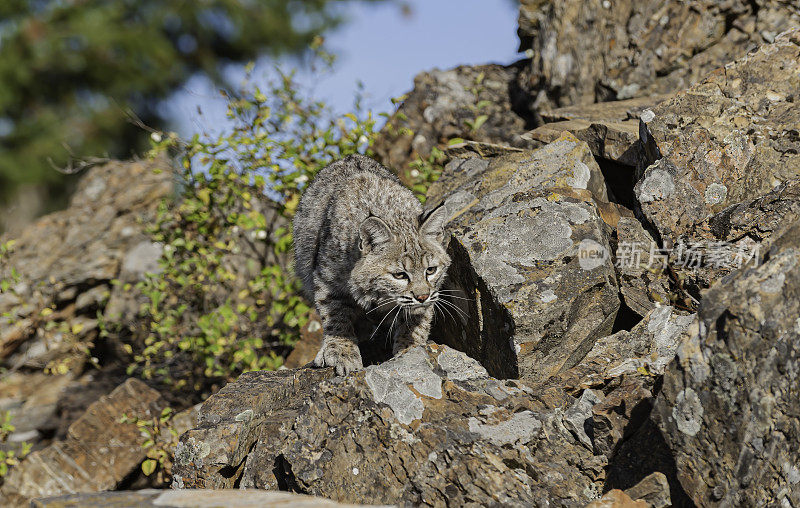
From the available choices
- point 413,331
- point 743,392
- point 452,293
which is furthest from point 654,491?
point 452,293

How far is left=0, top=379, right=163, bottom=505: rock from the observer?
7.60m

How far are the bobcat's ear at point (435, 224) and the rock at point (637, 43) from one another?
13.6 feet

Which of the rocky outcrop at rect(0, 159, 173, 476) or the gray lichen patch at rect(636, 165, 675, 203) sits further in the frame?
the rocky outcrop at rect(0, 159, 173, 476)

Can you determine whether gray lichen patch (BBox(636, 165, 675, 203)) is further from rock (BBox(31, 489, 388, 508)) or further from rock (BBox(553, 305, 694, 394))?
rock (BBox(31, 489, 388, 508))

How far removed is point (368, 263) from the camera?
5.62 meters

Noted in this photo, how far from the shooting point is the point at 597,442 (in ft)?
13.8

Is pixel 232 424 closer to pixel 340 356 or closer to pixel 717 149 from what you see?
pixel 340 356

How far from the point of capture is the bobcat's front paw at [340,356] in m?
5.46

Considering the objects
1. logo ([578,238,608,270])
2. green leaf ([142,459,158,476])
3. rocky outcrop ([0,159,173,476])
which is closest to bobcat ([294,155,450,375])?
logo ([578,238,608,270])

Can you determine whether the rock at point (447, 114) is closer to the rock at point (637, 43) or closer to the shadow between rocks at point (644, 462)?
the rock at point (637, 43)

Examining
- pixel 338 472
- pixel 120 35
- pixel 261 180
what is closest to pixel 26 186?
pixel 120 35

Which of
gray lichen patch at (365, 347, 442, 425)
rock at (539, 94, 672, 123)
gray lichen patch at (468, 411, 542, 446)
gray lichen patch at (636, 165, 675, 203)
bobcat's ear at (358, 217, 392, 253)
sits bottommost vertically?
gray lichen patch at (468, 411, 542, 446)

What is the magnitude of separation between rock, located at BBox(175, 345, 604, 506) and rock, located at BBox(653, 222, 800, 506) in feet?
2.27

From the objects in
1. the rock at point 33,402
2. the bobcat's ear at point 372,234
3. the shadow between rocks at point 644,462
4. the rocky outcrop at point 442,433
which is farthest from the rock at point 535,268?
the rock at point 33,402
